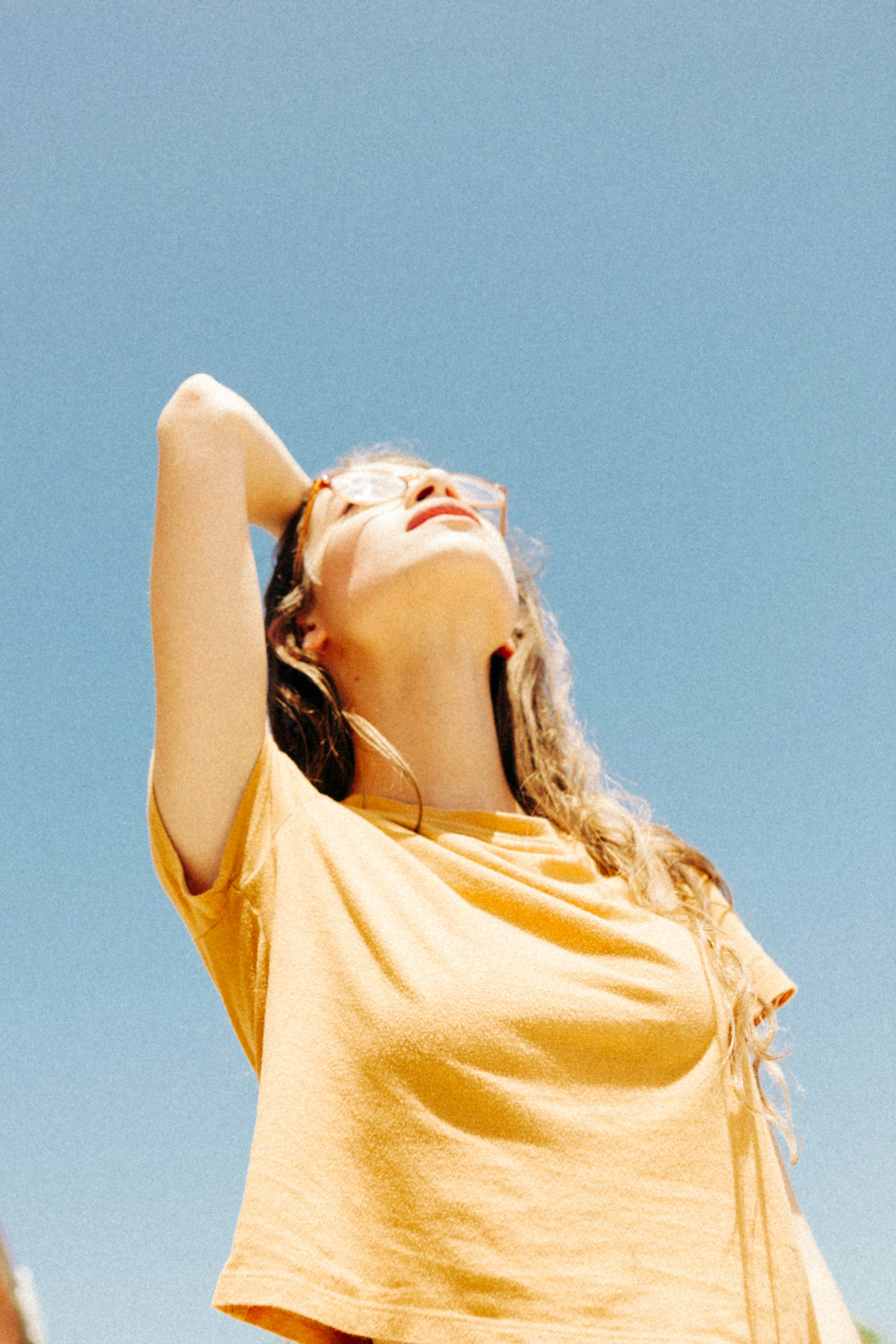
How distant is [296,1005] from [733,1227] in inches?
39.8

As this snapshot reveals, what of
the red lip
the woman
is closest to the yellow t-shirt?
the woman

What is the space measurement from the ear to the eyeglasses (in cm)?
20

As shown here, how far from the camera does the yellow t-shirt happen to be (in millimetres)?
2076

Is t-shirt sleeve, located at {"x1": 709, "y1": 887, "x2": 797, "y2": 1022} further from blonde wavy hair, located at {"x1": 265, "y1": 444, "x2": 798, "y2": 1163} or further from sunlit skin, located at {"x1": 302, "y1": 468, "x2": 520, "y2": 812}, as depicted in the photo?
sunlit skin, located at {"x1": 302, "y1": 468, "x2": 520, "y2": 812}

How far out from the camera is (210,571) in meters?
2.64

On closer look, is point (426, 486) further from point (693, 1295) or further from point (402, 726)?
point (693, 1295)

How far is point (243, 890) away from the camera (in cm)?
263

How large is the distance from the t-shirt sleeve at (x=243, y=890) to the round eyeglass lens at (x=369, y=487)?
37.7 inches

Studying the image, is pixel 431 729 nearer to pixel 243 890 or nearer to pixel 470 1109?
pixel 243 890

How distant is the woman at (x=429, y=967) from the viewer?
212cm

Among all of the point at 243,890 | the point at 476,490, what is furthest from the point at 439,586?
the point at 243,890

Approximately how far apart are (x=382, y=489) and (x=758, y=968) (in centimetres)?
174

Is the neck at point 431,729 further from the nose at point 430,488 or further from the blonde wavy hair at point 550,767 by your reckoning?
the nose at point 430,488

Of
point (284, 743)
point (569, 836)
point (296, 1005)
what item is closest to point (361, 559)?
point (284, 743)
